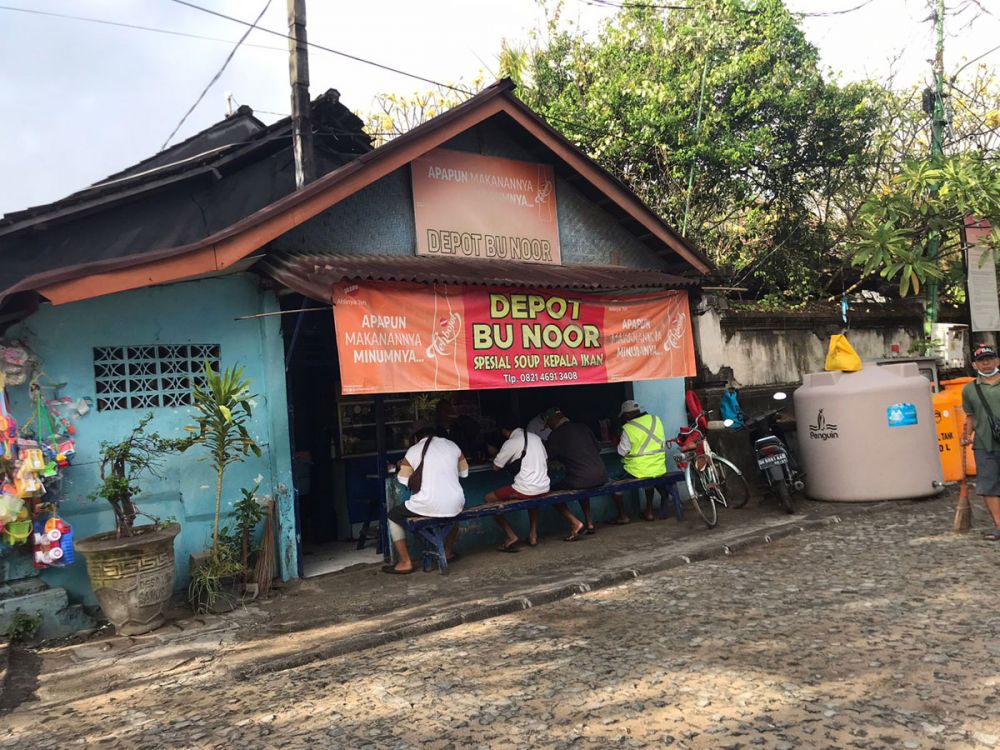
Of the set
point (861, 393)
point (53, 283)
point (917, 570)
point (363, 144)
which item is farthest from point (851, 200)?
point (53, 283)

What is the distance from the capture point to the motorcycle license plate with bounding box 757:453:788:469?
890 centimetres

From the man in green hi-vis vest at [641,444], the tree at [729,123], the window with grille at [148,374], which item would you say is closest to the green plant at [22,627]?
the window with grille at [148,374]

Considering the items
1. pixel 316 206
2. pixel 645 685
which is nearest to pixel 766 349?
pixel 316 206

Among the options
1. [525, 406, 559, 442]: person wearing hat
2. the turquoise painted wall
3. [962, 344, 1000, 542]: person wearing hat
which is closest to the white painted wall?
[525, 406, 559, 442]: person wearing hat

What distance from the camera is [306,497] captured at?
31.2ft

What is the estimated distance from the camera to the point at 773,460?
29.3 feet

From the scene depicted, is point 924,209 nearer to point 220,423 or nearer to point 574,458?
point 574,458

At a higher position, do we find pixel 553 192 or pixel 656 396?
pixel 553 192

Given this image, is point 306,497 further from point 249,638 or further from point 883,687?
point 883,687

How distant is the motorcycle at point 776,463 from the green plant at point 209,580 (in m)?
6.13

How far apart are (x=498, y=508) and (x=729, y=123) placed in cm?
986

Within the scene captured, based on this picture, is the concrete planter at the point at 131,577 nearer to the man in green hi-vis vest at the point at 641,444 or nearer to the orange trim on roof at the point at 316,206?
the orange trim on roof at the point at 316,206

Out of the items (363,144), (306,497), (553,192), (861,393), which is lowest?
(306,497)

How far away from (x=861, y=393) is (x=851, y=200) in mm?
7893
